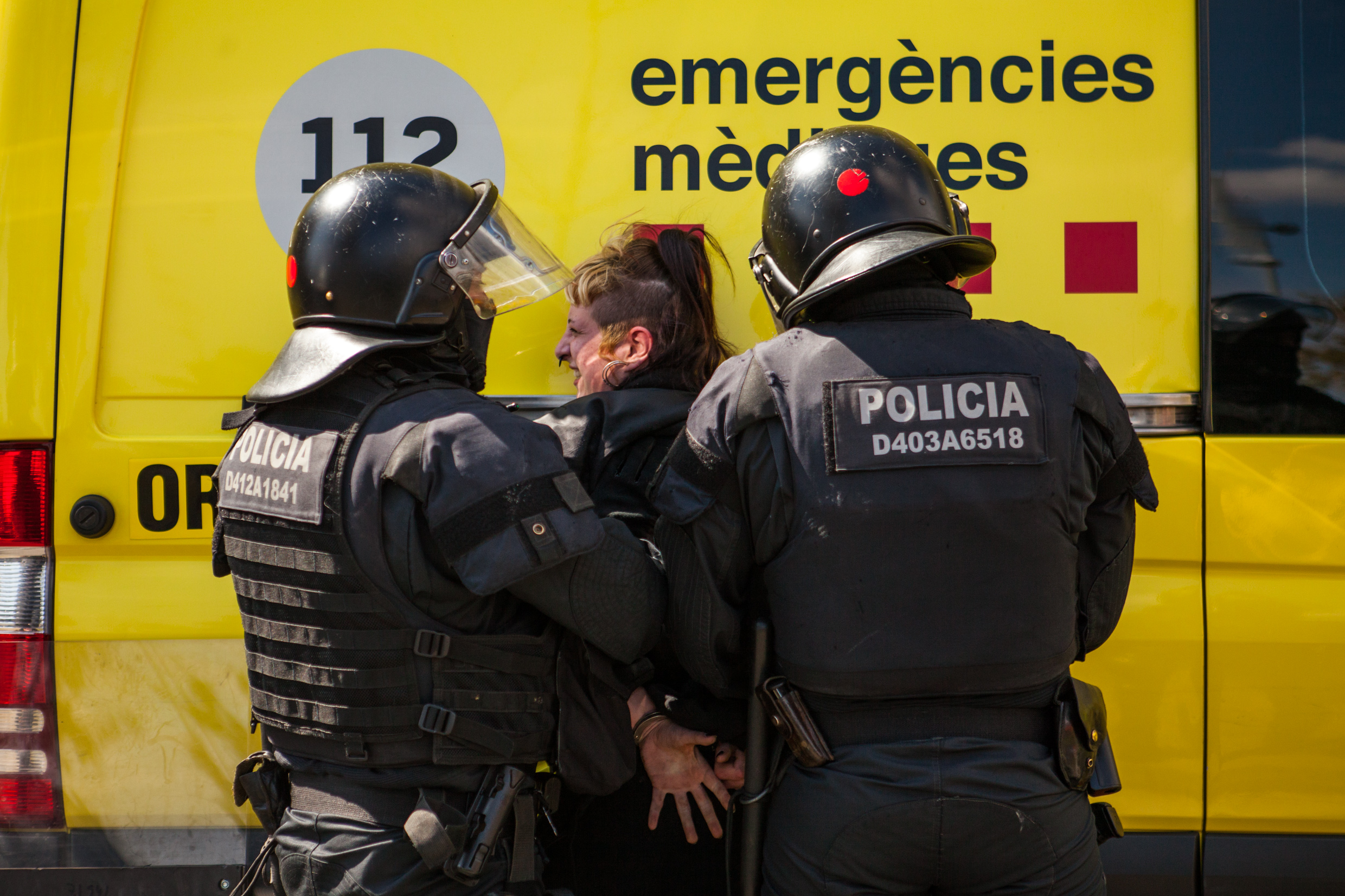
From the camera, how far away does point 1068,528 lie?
1.62 metres

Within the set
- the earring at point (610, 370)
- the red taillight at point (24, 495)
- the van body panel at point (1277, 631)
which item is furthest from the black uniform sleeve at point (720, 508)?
the red taillight at point (24, 495)

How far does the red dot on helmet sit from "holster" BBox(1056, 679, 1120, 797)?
0.90m

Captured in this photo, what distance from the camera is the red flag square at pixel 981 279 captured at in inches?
83.8

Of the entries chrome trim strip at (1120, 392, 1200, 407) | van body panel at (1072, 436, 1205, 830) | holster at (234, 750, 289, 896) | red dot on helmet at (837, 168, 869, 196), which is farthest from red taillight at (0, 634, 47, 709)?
chrome trim strip at (1120, 392, 1200, 407)

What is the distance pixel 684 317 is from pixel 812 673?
2.74 ft

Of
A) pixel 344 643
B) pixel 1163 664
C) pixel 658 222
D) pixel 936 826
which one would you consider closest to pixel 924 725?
pixel 936 826

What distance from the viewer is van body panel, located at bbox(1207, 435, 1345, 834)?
203 centimetres

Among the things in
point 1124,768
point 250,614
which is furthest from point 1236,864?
point 250,614

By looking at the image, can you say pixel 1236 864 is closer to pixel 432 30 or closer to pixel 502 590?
pixel 502 590

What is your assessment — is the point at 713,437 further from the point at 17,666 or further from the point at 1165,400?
the point at 17,666

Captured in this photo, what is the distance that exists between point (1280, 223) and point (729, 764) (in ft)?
5.17

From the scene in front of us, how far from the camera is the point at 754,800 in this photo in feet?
5.51

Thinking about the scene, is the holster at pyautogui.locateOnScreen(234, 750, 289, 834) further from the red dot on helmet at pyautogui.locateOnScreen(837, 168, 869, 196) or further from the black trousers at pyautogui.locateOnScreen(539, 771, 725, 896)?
the red dot on helmet at pyautogui.locateOnScreen(837, 168, 869, 196)

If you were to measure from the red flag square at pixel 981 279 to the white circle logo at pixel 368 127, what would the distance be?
3.38ft
